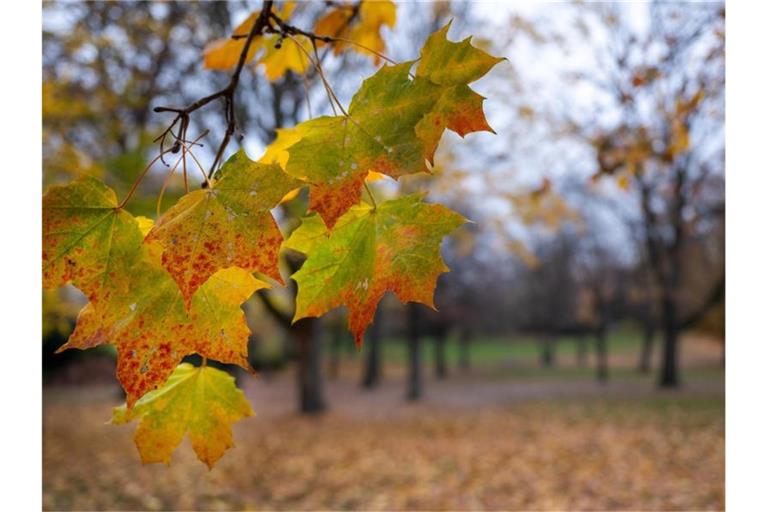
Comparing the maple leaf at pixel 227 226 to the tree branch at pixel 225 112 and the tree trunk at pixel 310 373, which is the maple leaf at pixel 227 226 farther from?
the tree trunk at pixel 310 373

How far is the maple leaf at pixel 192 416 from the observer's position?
702 mm

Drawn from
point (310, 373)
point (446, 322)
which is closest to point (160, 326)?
point (310, 373)

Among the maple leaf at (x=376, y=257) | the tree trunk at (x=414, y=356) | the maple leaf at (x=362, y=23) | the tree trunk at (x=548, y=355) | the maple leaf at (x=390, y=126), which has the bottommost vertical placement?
the tree trunk at (x=548, y=355)

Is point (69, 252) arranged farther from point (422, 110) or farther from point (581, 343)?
point (581, 343)

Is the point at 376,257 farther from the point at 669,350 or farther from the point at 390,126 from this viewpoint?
the point at 669,350

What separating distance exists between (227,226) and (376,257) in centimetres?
15

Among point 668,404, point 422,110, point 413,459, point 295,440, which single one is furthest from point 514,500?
point 668,404

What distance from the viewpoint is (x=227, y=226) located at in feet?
1.73

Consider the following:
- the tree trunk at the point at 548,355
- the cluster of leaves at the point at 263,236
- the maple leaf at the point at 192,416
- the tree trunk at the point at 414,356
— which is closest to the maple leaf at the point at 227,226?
the cluster of leaves at the point at 263,236

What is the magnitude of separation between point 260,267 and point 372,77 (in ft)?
0.68

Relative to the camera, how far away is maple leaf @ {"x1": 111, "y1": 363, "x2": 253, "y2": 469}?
702 millimetres

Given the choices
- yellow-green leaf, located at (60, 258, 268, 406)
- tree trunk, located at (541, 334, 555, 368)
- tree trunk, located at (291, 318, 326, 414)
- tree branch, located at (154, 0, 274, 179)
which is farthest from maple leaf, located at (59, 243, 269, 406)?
tree trunk, located at (541, 334, 555, 368)

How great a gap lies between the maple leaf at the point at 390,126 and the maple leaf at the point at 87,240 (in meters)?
0.18

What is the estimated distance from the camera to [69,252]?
0.56 metres
